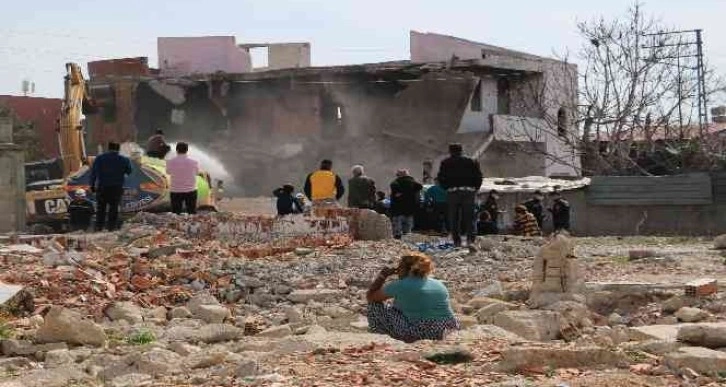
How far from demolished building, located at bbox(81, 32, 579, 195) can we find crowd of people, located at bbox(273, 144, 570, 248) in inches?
748

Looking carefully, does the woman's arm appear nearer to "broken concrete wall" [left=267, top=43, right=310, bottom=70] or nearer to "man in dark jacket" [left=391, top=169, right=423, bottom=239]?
"man in dark jacket" [left=391, top=169, right=423, bottom=239]

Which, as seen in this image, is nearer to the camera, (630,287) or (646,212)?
(630,287)

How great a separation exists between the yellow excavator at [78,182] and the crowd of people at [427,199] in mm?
2671

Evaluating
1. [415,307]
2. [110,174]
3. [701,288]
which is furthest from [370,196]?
[415,307]

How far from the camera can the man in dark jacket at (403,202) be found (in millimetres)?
18250

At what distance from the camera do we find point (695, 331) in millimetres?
8078

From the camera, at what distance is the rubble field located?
273 inches

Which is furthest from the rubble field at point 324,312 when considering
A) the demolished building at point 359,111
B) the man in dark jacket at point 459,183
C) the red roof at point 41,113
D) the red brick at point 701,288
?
the red roof at point 41,113

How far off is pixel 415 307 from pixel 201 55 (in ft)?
133

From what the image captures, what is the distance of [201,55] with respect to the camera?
1907 inches

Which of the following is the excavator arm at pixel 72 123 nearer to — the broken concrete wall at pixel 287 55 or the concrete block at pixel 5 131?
the concrete block at pixel 5 131

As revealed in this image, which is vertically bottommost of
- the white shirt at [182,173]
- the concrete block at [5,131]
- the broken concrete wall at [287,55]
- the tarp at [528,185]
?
the tarp at [528,185]

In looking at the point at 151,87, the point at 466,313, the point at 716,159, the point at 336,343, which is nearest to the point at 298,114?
the point at 151,87

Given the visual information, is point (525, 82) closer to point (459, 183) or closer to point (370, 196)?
point (370, 196)
